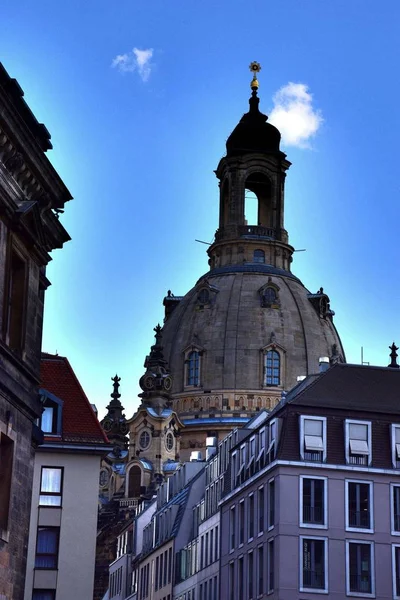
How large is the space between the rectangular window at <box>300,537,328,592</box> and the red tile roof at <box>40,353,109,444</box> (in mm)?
12712

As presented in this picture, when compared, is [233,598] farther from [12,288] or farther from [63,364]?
[12,288]

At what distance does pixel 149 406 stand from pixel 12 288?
457 feet

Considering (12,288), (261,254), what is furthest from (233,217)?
(12,288)

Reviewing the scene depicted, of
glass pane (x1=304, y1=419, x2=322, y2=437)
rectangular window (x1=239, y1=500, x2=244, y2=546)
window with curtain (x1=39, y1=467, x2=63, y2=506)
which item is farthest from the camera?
rectangular window (x1=239, y1=500, x2=244, y2=546)

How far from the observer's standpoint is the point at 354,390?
251 ft

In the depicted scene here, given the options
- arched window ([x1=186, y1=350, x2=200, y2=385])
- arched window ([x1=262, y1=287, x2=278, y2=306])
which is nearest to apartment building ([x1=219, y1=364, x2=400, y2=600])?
arched window ([x1=186, y1=350, x2=200, y2=385])

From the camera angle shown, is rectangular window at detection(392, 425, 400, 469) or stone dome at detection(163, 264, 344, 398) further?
stone dome at detection(163, 264, 344, 398)

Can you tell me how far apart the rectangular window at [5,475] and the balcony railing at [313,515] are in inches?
1393

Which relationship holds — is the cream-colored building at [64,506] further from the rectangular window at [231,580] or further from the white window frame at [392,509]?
the rectangular window at [231,580]

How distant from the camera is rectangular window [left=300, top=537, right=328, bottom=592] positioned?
228ft

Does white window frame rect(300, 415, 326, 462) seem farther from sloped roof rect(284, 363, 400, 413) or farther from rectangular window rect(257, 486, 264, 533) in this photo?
rectangular window rect(257, 486, 264, 533)

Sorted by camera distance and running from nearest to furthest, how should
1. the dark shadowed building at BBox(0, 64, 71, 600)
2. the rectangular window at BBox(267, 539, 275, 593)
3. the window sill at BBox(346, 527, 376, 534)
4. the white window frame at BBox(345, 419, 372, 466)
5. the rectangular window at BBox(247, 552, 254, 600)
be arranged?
the dark shadowed building at BBox(0, 64, 71, 600) < the rectangular window at BBox(267, 539, 275, 593) < the window sill at BBox(346, 527, 376, 534) < the white window frame at BBox(345, 419, 372, 466) < the rectangular window at BBox(247, 552, 254, 600)

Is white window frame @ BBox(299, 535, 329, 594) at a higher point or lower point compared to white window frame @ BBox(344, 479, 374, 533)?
lower

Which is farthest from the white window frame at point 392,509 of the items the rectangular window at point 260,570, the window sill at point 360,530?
the rectangular window at point 260,570
